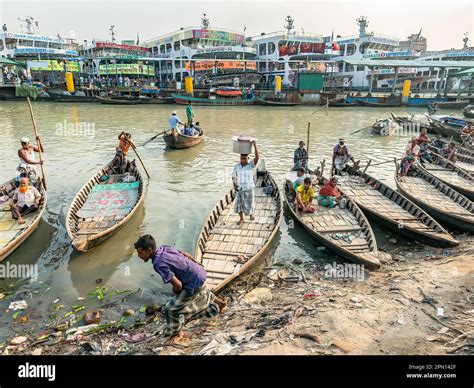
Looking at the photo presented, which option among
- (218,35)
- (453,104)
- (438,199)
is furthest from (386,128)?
(218,35)

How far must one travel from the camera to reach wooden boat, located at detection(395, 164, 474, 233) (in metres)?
9.04

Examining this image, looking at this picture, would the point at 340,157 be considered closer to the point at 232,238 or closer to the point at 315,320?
the point at 232,238

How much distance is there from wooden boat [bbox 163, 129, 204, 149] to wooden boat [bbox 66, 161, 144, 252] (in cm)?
604

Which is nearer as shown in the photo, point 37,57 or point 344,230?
point 344,230

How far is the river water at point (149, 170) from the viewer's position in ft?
24.0

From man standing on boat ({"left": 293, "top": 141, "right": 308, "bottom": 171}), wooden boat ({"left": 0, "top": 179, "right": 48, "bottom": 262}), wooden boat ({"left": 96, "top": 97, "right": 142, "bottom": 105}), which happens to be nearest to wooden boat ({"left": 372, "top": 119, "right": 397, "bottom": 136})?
man standing on boat ({"left": 293, "top": 141, "right": 308, "bottom": 171})

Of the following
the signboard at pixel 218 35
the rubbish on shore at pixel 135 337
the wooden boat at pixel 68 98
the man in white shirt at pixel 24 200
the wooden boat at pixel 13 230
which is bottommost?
the rubbish on shore at pixel 135 337

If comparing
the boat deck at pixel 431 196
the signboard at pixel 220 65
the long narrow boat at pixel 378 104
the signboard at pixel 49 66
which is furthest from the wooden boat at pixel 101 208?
the signboard at pixel 49 66

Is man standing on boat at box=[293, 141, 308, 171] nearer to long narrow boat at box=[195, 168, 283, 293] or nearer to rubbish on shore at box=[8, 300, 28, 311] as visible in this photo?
long narrow boat at box=[195, 168, 283, 293]

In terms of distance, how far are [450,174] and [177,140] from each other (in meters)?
13.6

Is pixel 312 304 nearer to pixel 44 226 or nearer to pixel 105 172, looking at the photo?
pixel 44 226

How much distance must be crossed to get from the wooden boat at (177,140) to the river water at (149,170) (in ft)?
1.35

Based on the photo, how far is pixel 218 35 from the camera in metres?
65.6

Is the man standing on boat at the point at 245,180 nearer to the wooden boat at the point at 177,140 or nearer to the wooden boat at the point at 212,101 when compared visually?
the wooden boat at the point at 177,140
